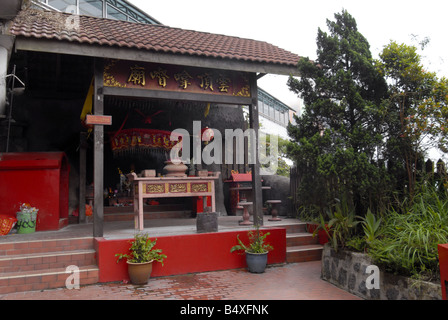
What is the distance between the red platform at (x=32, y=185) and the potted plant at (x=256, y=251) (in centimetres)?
432

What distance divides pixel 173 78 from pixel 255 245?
3.68m

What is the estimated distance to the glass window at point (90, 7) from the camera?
14.6 m

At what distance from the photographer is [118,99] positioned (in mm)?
7844

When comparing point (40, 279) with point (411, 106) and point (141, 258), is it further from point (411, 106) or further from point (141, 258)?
point (411, 106)

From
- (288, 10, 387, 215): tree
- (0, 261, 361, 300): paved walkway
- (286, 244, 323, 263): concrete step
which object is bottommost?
(0, 261, 361, 300): paved walkway

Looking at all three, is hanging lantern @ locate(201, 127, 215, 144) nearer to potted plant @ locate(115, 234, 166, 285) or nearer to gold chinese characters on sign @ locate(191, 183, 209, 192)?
gold chinese characters on sign @ locate(191, 183, 209, 192)

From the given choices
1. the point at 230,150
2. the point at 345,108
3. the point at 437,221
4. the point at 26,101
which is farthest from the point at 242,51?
the point at 26,101

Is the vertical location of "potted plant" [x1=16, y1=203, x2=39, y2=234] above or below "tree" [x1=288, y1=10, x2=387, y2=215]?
below

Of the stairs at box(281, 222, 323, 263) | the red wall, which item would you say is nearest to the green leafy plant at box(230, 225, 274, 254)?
the red wall

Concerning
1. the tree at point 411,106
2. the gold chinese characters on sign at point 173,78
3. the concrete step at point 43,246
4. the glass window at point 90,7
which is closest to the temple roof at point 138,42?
the gold chinese characters on sign at point 173,78

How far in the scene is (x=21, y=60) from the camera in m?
8.27

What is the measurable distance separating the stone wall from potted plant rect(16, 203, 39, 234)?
590 cm

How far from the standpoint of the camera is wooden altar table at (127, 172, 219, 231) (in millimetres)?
6936
